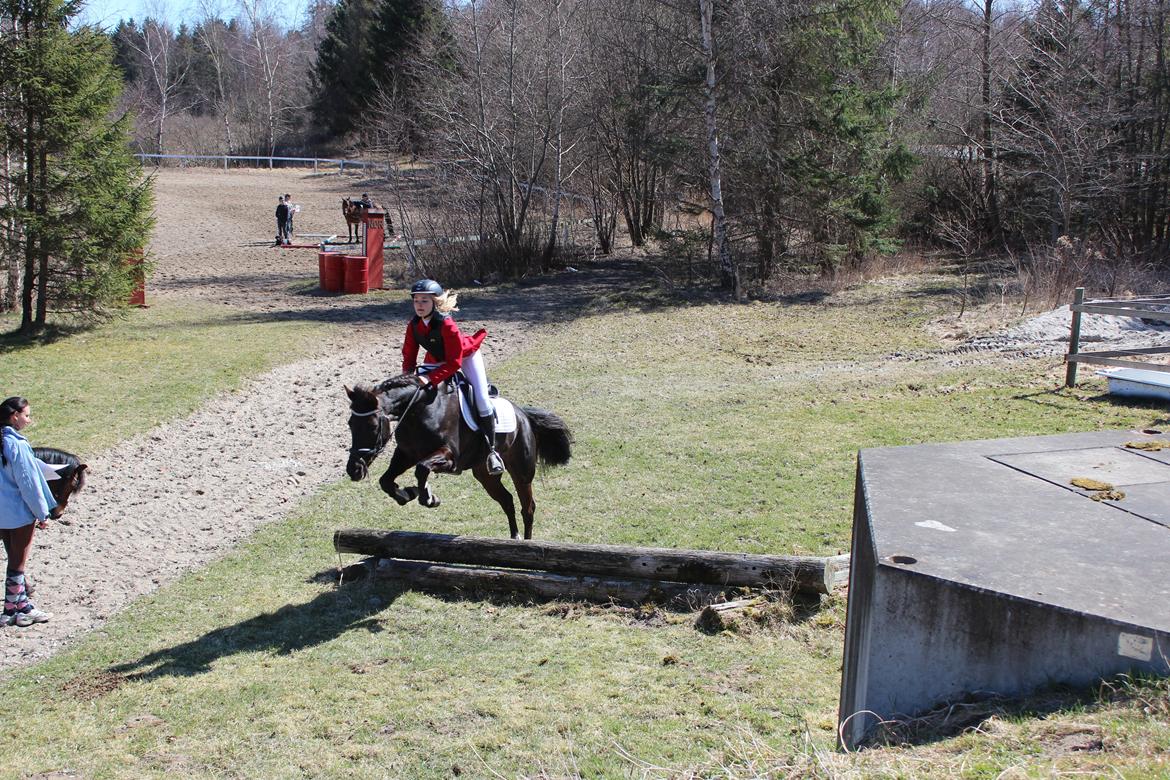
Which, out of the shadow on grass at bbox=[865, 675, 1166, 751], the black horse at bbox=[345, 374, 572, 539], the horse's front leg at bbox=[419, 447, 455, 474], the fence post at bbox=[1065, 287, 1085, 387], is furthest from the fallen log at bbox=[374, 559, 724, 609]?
the fence post at bbox=[1065, 287, 1085, 387]

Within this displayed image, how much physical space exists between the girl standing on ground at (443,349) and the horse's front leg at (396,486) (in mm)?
741

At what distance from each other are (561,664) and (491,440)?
9.28 ft

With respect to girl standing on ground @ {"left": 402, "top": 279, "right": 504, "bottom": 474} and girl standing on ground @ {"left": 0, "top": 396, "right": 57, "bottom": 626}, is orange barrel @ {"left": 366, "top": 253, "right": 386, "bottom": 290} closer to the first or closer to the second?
girl standing on ground @ {"left": 402, "top": 279, "right": 504, "bottom": 474}

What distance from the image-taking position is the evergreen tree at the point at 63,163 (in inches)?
765

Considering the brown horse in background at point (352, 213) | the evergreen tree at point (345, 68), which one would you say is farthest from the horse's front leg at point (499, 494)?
the evergreen tree at point (345, 68)

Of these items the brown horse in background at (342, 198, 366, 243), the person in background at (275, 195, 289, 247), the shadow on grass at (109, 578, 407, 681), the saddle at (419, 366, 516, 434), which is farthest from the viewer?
the person in background at (275, 195, 289, 247)

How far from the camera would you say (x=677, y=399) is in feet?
54.8

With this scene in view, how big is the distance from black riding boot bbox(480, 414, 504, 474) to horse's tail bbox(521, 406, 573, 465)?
1.04 metres

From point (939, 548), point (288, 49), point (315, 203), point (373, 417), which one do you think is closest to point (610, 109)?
point (315, 203)

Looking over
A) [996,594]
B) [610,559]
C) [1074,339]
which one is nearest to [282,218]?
[1074,339]

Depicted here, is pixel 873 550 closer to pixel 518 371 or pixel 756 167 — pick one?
pixel 518 371

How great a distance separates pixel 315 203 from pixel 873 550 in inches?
2000

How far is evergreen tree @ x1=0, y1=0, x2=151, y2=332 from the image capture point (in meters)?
19.4

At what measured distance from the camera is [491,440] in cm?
966
